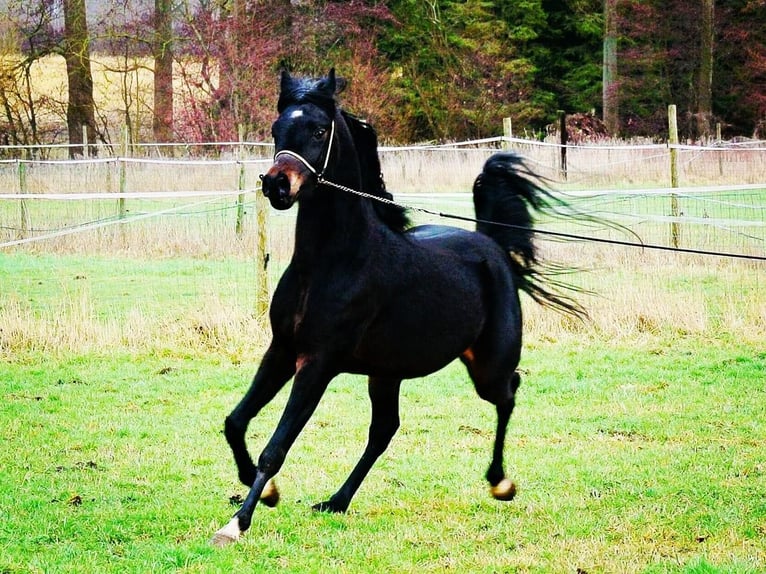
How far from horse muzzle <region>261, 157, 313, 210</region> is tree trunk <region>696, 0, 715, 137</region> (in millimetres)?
29507

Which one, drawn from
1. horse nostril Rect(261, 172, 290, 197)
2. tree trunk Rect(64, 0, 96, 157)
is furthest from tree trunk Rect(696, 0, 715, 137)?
horse nostril Rect(261, 172, 290, 197)

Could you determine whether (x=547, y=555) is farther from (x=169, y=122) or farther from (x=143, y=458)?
(x=169, y=122)

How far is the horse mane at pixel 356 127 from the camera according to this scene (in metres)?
4.68

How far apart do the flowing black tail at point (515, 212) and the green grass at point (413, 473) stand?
107 centimetres

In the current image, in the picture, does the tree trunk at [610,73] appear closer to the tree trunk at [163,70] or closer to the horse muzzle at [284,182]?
the tree trunk at [163,70]

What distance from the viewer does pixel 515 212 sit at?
6.21 m

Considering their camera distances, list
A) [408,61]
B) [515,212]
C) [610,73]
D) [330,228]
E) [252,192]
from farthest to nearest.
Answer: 1. [408,61]
2. [610,73]
3. [252,192]
4. [515,212]
5. [330,228]

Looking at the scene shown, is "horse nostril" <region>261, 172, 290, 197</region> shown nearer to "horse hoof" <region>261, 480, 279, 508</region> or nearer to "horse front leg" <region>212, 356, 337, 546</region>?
"horse front leg" <region>212, 356, 337, 546</region>

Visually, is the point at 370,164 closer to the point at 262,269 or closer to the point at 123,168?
the point at 262,269

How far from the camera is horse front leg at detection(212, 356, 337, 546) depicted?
4.43 m

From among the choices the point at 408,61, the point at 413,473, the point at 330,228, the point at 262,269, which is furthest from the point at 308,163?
the point at 408,61

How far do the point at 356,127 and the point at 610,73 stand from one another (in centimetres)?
3035

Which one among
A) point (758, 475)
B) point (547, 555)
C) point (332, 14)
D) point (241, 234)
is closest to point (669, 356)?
point (758, 475)

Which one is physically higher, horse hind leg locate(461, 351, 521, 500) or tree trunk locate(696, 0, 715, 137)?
tree trunk locate(696, 0, 715, 137)
